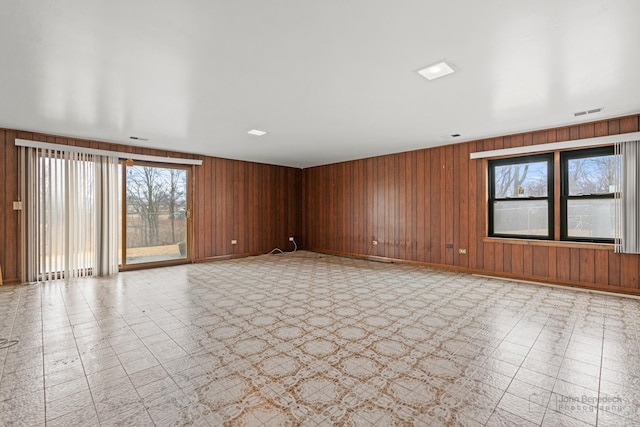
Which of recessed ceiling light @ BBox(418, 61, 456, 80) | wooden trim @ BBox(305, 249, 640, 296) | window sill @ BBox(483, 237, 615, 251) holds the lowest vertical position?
wooden trim @ BBox(305, 249, 640, 296)

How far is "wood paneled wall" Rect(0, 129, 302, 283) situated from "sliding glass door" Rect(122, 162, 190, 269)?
0.26 metres

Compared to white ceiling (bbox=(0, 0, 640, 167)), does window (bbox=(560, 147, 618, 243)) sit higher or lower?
lower

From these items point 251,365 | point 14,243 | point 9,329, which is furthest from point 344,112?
point 14,243

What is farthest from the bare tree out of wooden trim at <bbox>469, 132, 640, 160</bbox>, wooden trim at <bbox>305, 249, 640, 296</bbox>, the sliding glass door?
wooden trim at <bbox>469, 132, 640, 160</bbox>

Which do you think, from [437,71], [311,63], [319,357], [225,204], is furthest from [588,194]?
[225,204]

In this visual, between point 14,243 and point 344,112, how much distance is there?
5242 mm

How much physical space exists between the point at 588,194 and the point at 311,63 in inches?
172

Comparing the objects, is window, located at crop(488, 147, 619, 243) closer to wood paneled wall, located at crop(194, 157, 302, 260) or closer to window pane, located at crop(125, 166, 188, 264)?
wood paneled wall, located at crop(194, 157, 302, 260)

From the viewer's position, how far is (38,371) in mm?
2053

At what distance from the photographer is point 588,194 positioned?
4164 mm

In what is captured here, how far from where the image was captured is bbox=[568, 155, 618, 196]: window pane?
4020mm

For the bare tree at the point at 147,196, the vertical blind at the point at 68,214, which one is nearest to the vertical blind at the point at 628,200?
the bare tree at the point at 147,196

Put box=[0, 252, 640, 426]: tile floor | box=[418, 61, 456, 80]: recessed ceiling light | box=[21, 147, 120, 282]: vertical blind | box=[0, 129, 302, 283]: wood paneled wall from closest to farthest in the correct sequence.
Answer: box=[0, 252, 640, 426]: tile floor < box=[418, 61, 456, 80]: recessed ceiling light < box=[0, 129, 302, 283]: wood paneled wall < box=[21, 147, 120, 282]: vertical blind

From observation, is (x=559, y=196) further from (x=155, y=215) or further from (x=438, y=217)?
(x=155, y=215)
